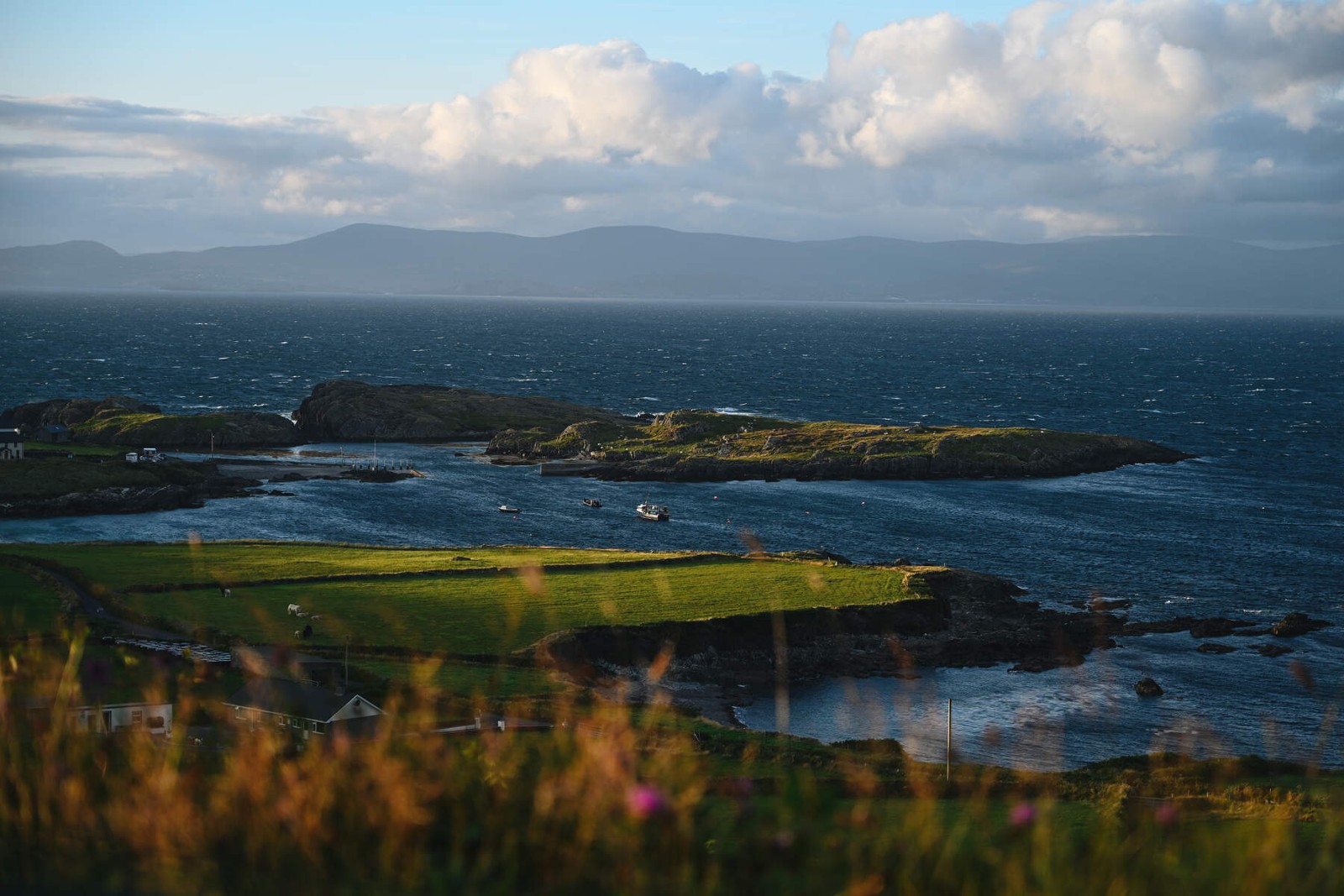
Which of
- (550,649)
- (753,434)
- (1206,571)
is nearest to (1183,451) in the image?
(753,434)

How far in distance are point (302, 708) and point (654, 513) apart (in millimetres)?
71603

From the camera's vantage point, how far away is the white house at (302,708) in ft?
102

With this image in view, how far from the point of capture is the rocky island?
128m

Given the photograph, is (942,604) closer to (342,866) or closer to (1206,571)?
(1206,571)

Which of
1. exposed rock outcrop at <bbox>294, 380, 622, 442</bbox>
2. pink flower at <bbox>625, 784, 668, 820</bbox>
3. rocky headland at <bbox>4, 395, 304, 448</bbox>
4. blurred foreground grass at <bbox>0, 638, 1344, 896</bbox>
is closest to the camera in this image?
pink flower at <bbox>625, 784, 668, 820</bbox>

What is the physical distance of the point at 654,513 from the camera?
103 meters

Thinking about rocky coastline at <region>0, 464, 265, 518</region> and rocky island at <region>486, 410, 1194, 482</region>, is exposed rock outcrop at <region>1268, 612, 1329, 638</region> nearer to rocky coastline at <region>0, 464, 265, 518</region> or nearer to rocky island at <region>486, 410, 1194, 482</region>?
rocky island at <region>486, 410, 1194, 482</region>

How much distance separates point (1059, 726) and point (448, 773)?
4624 centimetres

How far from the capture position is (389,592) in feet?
224

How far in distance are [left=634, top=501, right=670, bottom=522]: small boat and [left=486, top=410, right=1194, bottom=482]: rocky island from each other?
21.5m

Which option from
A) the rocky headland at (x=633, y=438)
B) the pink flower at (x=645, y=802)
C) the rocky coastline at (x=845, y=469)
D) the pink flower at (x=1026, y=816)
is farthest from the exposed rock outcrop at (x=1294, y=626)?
the pink flower at (x=645, y=802)

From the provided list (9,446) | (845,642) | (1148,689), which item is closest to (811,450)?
(845,642)

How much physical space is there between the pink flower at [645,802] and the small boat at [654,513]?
90.0 metres

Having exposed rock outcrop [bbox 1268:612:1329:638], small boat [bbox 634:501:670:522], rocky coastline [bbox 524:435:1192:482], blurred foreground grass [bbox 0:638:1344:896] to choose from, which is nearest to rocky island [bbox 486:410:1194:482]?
rocky coastline [bbox 524:435:1192:482]
